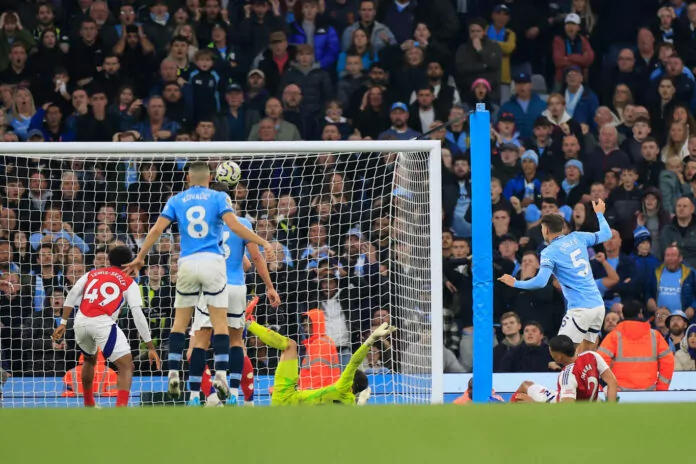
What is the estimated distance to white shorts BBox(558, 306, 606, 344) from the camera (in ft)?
33.5

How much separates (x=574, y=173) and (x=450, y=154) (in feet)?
4.59

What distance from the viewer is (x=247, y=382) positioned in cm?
954

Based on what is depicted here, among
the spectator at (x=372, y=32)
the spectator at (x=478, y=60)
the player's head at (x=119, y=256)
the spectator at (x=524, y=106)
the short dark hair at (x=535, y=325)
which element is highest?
the spectator at (x=372, y=32)

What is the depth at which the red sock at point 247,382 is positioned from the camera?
943cm

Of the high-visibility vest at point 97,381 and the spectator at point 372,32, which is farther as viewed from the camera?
the spectator at point 372,32

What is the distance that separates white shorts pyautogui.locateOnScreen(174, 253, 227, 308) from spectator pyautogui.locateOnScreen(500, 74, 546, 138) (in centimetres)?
672

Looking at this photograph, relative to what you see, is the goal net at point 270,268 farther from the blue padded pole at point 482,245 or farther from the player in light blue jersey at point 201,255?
the player in light blue jersey at point 201,255

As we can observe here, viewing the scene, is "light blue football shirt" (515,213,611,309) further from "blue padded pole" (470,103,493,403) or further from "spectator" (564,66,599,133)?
"spectator" (564,66,599,133)

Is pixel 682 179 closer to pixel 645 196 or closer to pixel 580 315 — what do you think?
pixel 645 196

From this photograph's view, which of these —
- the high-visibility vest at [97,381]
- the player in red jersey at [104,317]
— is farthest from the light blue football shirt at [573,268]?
the high-visibility vest at [97,381]

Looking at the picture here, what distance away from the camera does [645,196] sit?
13.4 m

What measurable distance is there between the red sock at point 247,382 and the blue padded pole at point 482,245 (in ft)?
5.75

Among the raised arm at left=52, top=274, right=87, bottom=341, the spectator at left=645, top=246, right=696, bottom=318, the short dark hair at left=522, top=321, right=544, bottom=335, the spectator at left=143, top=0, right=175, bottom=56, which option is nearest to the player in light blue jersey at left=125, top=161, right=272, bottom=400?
the raised arm at left=52, top=274, right=87, bottom=341

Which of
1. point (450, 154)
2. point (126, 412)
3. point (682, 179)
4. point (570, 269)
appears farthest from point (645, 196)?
point (126, 412)
